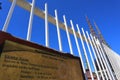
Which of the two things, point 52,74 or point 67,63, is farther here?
point 67,63

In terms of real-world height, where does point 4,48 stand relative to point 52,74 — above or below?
above

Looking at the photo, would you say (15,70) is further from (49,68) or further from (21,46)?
(49,68)

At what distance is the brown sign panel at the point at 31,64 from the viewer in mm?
746

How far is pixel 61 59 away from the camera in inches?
44.4

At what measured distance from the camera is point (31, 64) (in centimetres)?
86

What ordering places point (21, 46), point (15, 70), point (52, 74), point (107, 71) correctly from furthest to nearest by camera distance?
point (107, 71), point (52, 74), point (21, 46), point (15, 70)

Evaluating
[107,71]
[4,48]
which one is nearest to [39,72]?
[4,48]

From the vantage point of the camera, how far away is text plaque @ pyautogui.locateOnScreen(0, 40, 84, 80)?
2.44 ft

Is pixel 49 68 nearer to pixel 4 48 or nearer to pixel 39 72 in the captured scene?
pixel 39 72

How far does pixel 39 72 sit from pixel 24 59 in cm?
14

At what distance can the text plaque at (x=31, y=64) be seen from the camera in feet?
2.44

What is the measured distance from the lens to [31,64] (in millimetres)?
861

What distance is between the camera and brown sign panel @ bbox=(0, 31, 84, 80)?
75cm

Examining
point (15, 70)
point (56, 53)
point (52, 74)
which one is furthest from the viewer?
point (56, 53)
